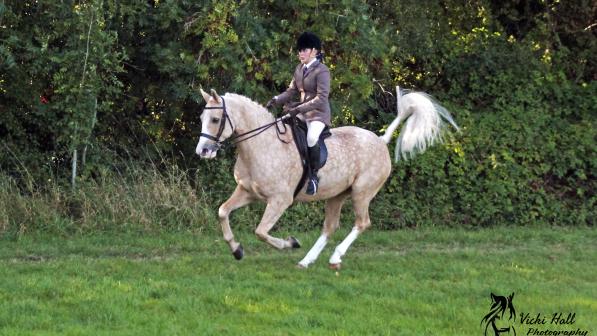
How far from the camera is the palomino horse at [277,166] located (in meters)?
9.86

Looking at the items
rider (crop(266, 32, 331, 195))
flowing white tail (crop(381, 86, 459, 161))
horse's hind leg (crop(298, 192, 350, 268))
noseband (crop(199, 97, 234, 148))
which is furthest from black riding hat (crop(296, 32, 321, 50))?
horse's hind leg (crop(298, 192, 350, 268))

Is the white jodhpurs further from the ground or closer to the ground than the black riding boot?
further from the ground

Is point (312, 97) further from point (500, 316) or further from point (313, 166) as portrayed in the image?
point (500, 316)

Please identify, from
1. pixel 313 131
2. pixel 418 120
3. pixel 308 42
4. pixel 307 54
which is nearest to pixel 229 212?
pixel 313 131

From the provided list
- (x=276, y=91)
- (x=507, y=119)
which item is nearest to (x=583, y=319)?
(x=276, y=91)

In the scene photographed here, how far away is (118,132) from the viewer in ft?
52.1

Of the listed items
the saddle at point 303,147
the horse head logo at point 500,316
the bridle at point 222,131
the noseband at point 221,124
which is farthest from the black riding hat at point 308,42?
the horse head logo at point 500,316

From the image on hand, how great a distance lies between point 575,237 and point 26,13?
9.64 m

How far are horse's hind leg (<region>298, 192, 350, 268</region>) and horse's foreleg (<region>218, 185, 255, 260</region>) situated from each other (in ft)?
2.66

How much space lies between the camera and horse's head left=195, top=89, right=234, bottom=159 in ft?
31.3

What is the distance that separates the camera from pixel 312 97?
35.0 ft

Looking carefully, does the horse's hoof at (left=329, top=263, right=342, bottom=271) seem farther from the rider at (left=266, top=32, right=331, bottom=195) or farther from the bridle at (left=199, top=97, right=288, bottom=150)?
the bridle at (left=199, top=97, right=288, bottom=150)

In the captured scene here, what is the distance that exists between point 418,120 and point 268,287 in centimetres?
394

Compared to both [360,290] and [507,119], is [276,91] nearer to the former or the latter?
[507,119]
